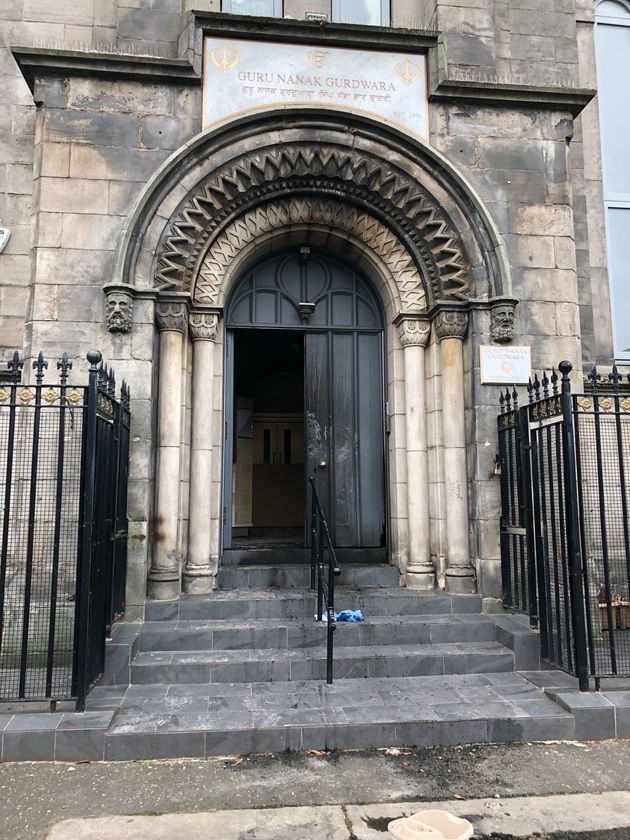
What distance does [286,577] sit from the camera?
656 cm

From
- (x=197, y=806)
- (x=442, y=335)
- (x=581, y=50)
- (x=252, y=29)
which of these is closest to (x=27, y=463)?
(x=197, y=806)

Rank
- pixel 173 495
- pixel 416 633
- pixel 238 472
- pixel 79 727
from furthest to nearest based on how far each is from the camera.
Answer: pixel 238 472 < pixel 173 495 < pixel 416 633 < pixel 79 727

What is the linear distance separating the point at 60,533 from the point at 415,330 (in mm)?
4208

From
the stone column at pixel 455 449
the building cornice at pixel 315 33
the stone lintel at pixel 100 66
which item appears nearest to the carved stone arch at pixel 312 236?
the stone column at pixel 455 449

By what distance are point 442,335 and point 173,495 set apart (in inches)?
129

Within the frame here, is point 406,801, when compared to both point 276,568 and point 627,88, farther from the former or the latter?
point 627,88

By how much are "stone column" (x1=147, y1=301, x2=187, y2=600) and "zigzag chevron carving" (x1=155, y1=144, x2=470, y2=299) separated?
426 millimetres

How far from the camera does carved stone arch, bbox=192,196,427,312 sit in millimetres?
6738

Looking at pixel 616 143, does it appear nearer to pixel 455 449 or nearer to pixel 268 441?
pixel 455 449

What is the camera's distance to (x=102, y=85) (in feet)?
20.8

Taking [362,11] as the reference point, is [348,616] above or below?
below

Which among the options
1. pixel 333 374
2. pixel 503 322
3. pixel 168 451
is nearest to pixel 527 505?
pixel 503 322

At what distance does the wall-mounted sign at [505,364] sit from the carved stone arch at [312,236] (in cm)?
97

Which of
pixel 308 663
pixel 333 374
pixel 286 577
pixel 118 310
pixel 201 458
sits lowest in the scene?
pixel 308 663
